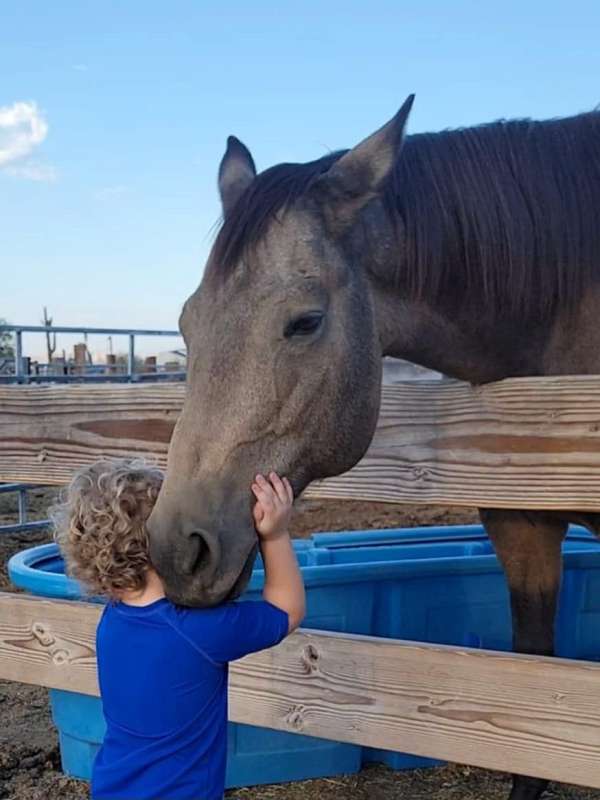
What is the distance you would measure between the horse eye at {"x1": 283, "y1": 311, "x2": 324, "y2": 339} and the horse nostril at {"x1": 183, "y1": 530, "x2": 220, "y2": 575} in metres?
0.49

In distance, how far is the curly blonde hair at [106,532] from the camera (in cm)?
163

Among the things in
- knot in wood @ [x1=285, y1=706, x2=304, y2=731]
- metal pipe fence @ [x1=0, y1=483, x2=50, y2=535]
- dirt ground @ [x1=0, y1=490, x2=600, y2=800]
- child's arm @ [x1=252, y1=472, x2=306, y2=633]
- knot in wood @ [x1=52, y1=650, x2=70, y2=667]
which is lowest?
dirt ground @ [x1=0, y1=490, x2=600, y2=800]

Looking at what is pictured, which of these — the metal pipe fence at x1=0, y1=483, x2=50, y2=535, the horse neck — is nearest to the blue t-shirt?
the horse neck

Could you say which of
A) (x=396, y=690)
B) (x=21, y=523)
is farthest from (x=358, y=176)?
(x=21, y=523)

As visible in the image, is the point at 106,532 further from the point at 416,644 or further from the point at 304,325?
the point at 416,644

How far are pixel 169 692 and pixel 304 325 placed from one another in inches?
32.1

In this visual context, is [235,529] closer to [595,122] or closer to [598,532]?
[598,532]

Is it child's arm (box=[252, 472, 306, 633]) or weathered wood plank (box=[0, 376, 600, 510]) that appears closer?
child's arm (box=[252, 472, 306, 633])

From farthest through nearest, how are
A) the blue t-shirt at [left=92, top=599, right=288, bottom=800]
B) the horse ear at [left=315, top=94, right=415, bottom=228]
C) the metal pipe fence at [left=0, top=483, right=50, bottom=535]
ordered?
the metal pipe fence at [left=0, top=483, right=50, bottom=535]
the horse ear at [left=315, top=94, right=415, bottom=228]
the blue t-shirt at [left=92, top=599, right=288, bottom=800]

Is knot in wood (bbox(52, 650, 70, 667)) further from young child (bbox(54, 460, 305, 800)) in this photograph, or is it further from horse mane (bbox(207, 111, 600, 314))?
horse mane (bbox(207, 111, 600, 314))

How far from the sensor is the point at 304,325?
6.02 feet

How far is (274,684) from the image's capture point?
2.28 meters

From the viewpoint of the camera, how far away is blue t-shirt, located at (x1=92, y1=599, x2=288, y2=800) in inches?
61.6

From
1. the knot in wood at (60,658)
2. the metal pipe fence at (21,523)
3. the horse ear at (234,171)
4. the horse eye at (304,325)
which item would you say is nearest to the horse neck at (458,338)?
the horse eye at (304,325)
